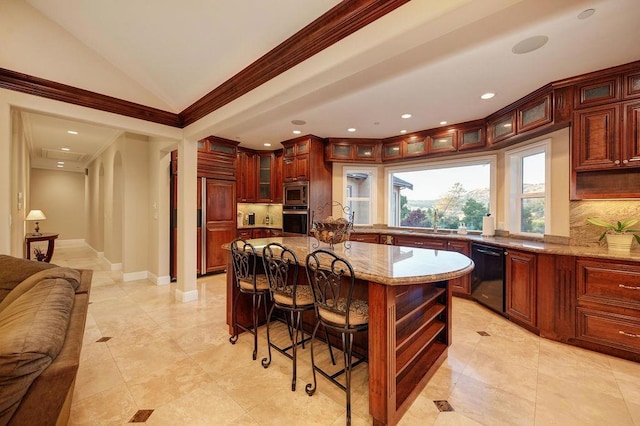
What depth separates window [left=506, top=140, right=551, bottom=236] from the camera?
3.41m

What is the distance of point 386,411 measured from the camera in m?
1.59

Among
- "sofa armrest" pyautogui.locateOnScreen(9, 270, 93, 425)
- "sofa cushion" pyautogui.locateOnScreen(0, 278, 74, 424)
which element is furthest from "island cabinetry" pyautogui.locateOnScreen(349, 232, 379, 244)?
"sofa armrest" pyautogui.locateOnScreen(9, 270, 93, 425)

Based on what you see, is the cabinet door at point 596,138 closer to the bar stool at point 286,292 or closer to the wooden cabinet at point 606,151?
the wooden cabinet at point 606,151

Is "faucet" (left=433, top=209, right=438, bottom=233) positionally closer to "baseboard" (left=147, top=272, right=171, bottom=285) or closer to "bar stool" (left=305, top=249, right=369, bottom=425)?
"bar stool" (left=305, top=249, right=369, bottom=425)

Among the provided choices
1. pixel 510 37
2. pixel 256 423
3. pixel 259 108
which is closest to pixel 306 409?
pixel 256 423

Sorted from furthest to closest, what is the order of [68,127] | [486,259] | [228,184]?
[228,184] < [68,127] < [486,259]

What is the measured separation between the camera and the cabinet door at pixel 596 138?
2.68m

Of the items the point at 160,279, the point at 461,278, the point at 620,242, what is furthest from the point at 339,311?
the point at 160,279

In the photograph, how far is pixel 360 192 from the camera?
5.59 metres

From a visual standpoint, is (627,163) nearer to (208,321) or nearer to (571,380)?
(571,380)

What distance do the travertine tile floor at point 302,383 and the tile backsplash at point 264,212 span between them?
3.45 m

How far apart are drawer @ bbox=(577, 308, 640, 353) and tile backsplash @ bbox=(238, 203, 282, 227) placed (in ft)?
16.9

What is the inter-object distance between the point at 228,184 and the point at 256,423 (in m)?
4.33

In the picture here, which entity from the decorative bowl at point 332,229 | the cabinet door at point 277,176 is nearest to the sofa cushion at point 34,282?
the decorative bowl at point 332,229
